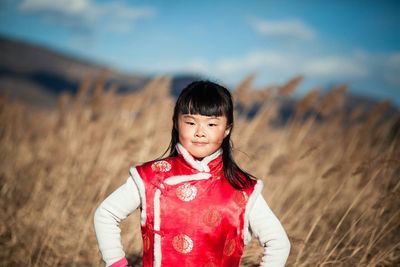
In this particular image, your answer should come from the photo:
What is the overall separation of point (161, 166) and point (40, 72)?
1512 inches

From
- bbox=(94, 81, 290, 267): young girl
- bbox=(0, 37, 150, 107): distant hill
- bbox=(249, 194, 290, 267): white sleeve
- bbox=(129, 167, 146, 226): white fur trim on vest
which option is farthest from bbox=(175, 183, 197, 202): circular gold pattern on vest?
bbox=(0, 37, 150, 107): distant hill

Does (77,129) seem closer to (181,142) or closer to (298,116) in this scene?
(298,116)

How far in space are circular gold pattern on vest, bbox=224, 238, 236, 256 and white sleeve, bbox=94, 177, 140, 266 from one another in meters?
0.39

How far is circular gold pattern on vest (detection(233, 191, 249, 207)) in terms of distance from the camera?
1.21 meters

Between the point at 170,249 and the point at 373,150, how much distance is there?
3.37m

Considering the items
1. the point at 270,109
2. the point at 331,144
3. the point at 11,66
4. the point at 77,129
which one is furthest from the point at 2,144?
the point at 11,66

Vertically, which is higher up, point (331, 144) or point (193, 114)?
point (193, 114)

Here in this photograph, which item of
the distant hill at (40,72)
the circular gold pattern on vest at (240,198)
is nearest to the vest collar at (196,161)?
the circular gold pattern on vest at (240,198)

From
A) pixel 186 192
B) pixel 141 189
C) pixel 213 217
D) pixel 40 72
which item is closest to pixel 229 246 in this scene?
pixel 213 217

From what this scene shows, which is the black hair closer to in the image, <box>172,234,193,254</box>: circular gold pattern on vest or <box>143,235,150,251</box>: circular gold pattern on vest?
<box>172,234,193,254</box>: circular gold pattern on vest

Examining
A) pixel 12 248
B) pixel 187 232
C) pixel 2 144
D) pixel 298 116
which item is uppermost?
pixel 298 116

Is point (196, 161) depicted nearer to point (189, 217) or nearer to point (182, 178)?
point (182, 178)

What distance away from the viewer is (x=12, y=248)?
2.21 metres

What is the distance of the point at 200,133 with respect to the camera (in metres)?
1.26
